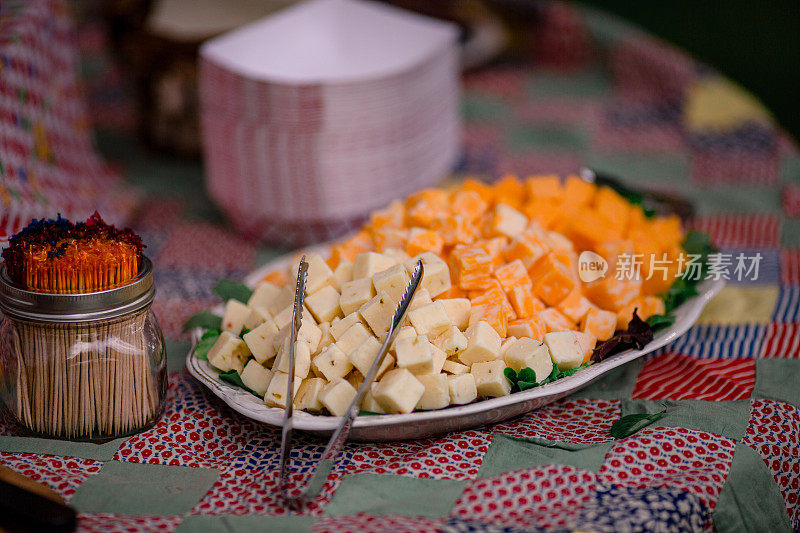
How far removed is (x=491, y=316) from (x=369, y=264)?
0.54 ft

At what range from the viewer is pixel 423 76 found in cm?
142

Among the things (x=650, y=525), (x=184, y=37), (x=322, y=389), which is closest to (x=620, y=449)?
(x=650, y=525)

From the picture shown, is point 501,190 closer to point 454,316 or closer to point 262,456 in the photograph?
point 454,316

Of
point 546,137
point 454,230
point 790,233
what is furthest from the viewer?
point 546,137

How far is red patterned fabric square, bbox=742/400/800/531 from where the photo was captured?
35.0 inches

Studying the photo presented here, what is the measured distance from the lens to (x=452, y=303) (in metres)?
0.94

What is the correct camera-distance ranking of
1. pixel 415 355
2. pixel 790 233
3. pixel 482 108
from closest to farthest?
pixel 415 355 → pixel 790 233 → pixel 482 108

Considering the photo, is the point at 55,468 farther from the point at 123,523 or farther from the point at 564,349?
the point at 564,349

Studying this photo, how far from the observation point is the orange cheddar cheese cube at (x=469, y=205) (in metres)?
1.12

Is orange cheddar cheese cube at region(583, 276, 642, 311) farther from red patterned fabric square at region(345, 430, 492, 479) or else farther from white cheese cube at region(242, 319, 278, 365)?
white cheese cube at region(242, 319, 278, 365)

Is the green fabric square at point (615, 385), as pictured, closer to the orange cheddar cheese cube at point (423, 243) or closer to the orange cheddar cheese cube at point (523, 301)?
the orange cheddar cheese cube at point (523, 301)

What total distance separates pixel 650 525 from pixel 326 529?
1.01 ft

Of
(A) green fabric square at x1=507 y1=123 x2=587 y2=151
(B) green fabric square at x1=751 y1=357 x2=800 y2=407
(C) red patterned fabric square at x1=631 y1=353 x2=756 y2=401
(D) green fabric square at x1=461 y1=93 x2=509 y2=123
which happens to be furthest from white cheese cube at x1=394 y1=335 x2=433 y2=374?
(D) green fabric square at x1=461 y1=93 x2=509 y2=123

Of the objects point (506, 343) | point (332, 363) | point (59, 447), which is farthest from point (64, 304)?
point (506, 343)
